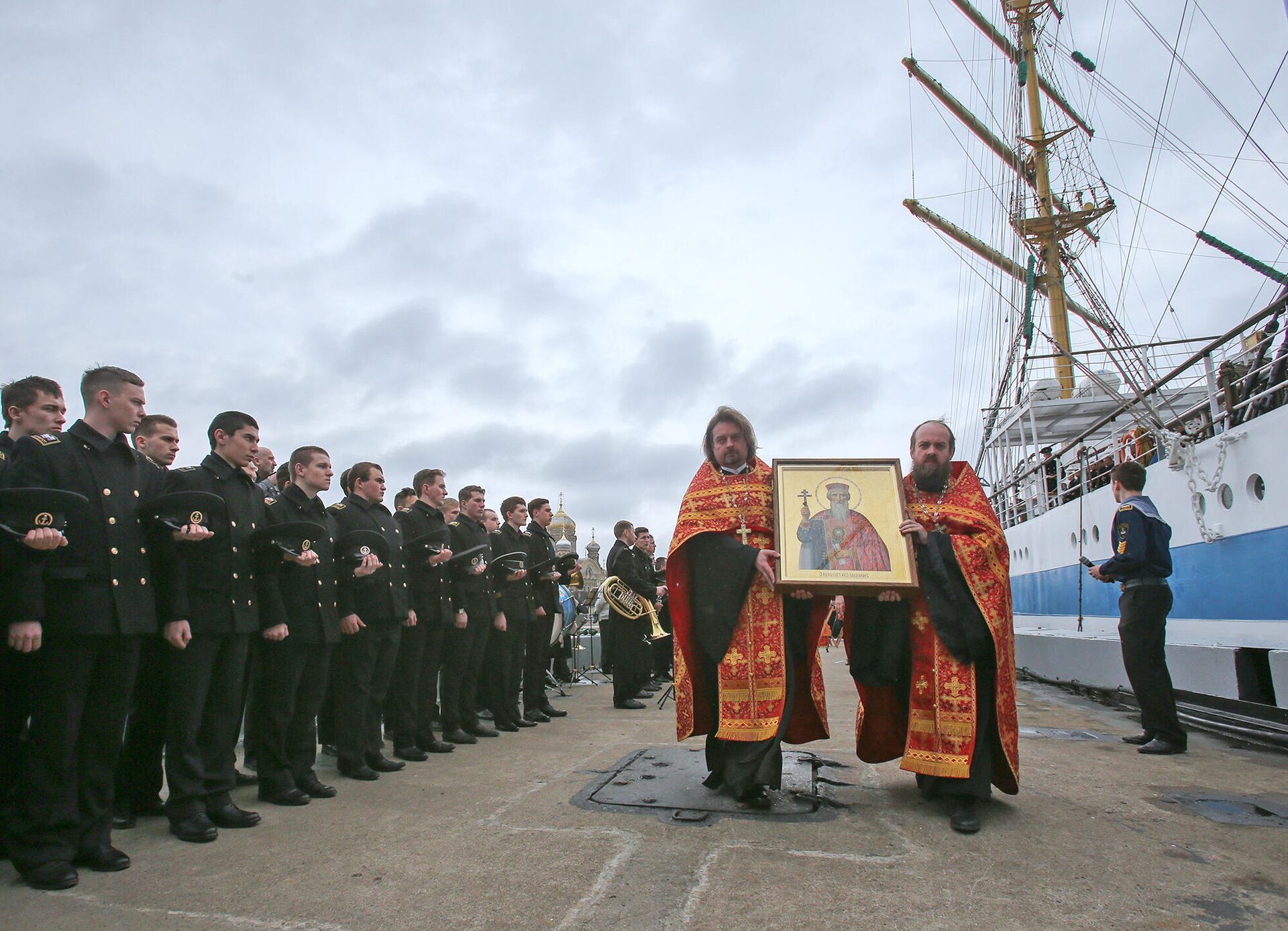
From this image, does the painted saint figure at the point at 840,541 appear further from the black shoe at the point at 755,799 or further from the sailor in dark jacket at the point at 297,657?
the sailor in dark jacket at the point at 297,657

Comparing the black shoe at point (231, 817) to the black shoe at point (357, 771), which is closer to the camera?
the black shoe at point (231, 817)

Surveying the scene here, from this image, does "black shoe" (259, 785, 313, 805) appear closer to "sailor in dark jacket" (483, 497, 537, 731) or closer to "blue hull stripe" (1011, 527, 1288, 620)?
"sailor in dark jacket" (483, 497, 537, 731)

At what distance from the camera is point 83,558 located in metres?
3.28

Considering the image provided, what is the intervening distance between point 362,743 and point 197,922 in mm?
2532

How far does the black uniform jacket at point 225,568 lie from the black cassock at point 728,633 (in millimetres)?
2363

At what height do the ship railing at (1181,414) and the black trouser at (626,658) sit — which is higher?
the ship railing at (1181,414)

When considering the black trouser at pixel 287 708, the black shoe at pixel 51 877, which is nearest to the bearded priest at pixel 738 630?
the black trouser at pixel 287 708

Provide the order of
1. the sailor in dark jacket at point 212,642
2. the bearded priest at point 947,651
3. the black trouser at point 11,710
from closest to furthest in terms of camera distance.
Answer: the black trouser at point 11,710
the sailor in dark jacket at point 212,642
the bearded priest at point 947,651

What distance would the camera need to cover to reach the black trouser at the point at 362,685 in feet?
16.8

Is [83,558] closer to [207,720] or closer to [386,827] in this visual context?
[207,720]

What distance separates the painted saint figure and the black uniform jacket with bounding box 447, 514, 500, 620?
10.6 feet

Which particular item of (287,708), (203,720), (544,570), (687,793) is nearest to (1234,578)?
(687,793)

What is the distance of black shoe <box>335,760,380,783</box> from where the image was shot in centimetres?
501

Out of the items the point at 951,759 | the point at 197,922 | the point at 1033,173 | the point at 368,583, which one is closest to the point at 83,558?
the point at 197,922
